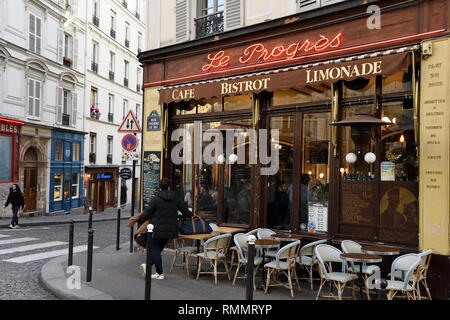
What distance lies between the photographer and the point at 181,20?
1012cm

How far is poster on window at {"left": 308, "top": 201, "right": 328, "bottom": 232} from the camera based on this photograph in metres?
7.48

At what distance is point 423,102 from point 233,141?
3.91 meters

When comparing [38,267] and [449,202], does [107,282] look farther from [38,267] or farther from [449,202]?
[449,202]

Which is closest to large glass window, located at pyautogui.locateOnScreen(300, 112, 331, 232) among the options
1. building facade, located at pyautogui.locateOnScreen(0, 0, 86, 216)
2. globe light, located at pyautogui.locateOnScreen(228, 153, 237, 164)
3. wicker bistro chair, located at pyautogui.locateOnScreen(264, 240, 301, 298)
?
wicker bistro chair, located at pyautogui.locateOnScreen(264, 240, 301, 298)

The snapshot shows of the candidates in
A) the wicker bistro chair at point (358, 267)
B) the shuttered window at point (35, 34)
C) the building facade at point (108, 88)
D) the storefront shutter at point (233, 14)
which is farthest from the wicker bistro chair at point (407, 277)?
the building facade at point (108, 88)

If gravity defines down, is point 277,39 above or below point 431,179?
above

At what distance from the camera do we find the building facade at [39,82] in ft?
59.2

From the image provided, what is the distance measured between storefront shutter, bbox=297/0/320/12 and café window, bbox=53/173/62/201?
58.3 ft

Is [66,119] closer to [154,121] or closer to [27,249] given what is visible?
[27,249]

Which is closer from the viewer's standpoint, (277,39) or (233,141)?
(277,39)

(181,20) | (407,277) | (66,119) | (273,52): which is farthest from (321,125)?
(66,119)

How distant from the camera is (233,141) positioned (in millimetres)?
9000

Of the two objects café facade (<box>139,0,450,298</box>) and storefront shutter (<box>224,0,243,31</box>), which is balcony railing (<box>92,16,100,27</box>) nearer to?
café facade (<box>139,0,450,298</box>)
